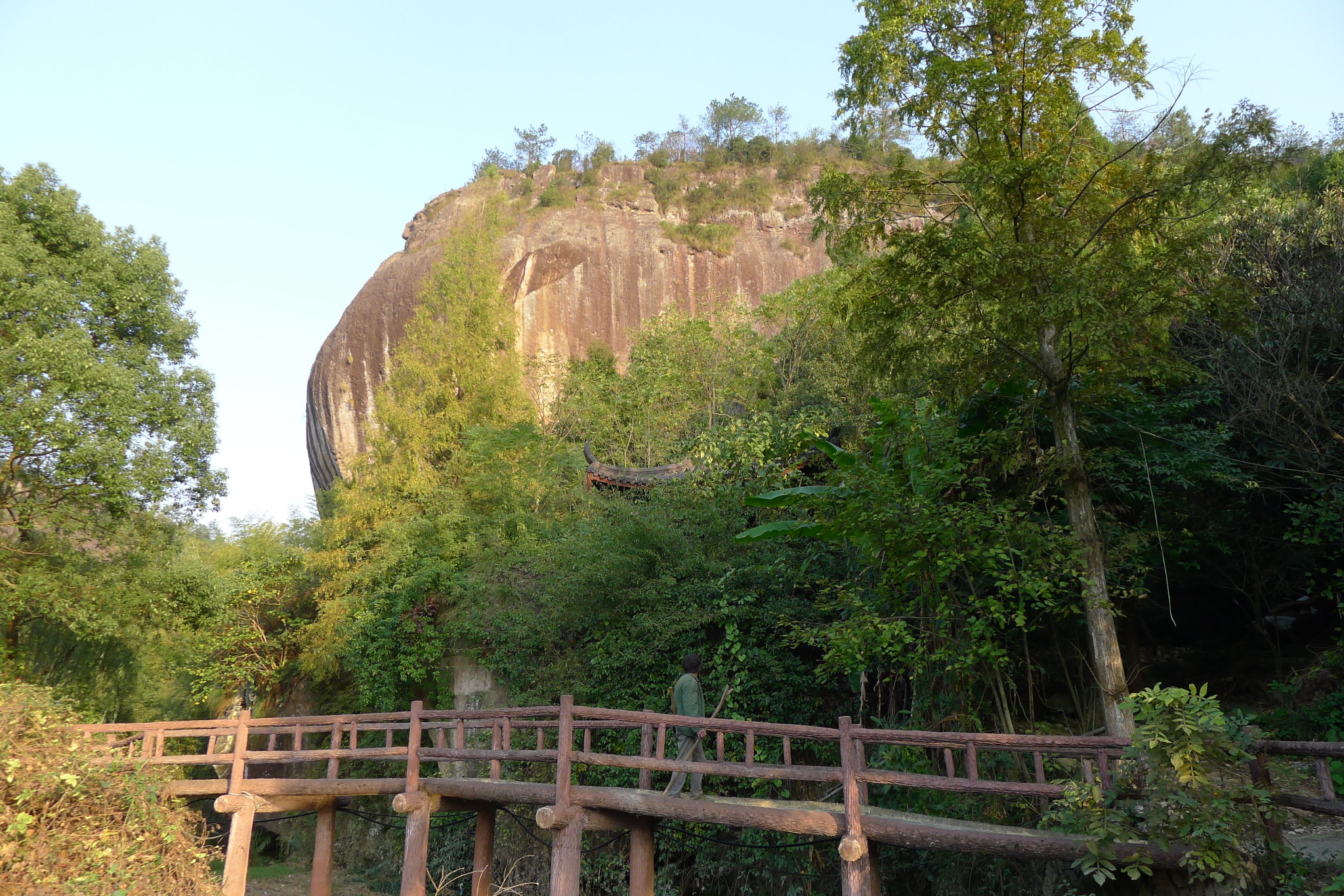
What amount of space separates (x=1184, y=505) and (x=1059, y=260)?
11.1 ft

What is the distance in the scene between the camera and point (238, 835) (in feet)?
30.1

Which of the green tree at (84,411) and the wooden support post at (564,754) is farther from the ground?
the green tree at (84,411)

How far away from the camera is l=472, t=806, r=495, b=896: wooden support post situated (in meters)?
9.03

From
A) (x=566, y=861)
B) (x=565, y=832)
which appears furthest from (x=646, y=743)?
(x=566, y=861)

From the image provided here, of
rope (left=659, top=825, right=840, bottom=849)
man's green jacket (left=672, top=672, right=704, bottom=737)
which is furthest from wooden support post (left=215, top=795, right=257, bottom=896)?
man's green jacket (left=672, top=672, right=704, bottom=737)

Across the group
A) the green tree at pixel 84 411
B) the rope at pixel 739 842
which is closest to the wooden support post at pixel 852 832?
the rope at pixel 739 842

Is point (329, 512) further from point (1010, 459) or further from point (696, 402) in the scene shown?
point (1010, 459)

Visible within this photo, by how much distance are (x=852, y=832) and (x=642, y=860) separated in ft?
7.25

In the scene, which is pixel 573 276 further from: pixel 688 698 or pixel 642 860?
pixel 642 860

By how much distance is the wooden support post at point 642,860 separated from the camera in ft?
24.5

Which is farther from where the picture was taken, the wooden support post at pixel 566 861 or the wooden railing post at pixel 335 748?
the wooden railing post at pixel 335 748

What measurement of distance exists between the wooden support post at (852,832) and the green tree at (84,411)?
32.0ft

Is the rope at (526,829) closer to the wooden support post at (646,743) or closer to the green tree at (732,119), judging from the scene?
the wooden support post at (646,743)

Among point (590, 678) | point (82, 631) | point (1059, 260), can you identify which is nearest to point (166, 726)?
point (82, 631)
